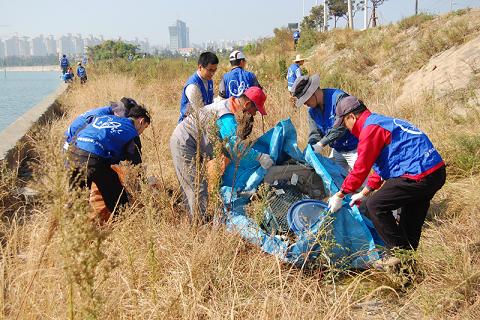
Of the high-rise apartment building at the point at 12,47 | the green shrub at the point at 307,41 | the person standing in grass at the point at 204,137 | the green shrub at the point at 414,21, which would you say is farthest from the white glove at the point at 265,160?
the high-rise apartment building at the point at 12,47

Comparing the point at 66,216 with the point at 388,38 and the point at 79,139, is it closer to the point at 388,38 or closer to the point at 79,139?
the point at 79,139

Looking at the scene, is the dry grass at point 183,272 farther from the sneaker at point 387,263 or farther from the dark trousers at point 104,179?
the dark trousers at point 104,179

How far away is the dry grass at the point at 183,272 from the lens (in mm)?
1365

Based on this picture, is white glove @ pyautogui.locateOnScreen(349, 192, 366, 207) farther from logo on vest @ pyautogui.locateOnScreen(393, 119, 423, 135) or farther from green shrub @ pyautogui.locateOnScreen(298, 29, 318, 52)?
green shrub @ pyautogui.locateOnScreen(298, 29, 318, 52)

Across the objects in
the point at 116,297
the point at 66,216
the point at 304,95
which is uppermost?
the point at 304,95

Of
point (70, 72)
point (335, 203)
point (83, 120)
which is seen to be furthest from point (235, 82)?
point (70, 72)

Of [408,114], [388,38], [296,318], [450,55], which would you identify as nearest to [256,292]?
[296,318]

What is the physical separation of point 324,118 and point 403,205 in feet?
4.71

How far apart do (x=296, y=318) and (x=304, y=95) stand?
90.9 inches

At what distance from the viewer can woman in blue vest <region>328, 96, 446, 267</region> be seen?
9.27 ft

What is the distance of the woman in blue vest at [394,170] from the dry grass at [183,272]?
0.31m

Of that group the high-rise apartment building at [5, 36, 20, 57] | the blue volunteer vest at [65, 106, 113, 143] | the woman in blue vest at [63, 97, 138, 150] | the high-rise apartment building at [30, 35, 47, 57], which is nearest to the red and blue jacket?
the woman in blue vest at [63, 97, 138, 150]

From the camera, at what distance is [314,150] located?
3.99m

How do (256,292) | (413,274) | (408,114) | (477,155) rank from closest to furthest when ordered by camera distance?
(256,292)
(413,274)
(477,155)
(408,114)
